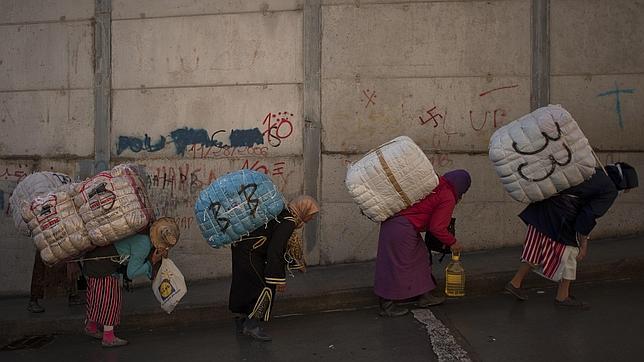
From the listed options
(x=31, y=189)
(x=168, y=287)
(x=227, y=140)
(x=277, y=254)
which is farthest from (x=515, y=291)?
(x=31, y=189)

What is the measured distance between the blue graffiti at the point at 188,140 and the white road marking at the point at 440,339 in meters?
2.91

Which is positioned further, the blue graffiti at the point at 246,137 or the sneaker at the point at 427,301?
the blue graffiti at the point at 246,137

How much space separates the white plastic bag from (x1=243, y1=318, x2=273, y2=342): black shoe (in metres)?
0.57

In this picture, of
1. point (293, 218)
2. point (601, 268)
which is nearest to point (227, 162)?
point (293, 218)

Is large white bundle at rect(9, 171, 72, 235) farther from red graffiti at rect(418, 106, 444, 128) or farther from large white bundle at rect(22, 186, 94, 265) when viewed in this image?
red graffiti at rect(418, 106, 444, 128)

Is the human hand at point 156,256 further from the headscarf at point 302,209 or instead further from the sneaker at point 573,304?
the sneaker at point 573,304

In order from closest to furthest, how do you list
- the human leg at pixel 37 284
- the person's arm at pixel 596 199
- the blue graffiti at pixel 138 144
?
the person's arm at pixel 596 199 → the human leg at pixel 37 284 → the blue graffiti at pixel 138 144

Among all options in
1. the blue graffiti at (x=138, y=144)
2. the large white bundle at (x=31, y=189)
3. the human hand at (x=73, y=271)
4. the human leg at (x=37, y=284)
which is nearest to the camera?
the large white bundle at (x=31, y=189)

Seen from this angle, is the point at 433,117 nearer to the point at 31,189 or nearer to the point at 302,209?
the point at 302,209

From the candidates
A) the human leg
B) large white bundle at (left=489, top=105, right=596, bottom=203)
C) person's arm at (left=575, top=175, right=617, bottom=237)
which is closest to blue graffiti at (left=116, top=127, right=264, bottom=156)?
the human leg

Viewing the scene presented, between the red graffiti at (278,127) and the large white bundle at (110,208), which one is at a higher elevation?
the red graffiti at (278,127)

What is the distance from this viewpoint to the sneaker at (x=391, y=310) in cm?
556

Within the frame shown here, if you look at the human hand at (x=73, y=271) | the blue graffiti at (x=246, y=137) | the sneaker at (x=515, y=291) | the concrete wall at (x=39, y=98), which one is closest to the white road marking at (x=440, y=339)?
the sneaker at (x=515, y=291)

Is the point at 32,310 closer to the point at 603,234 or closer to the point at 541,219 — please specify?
the point at 541,219
